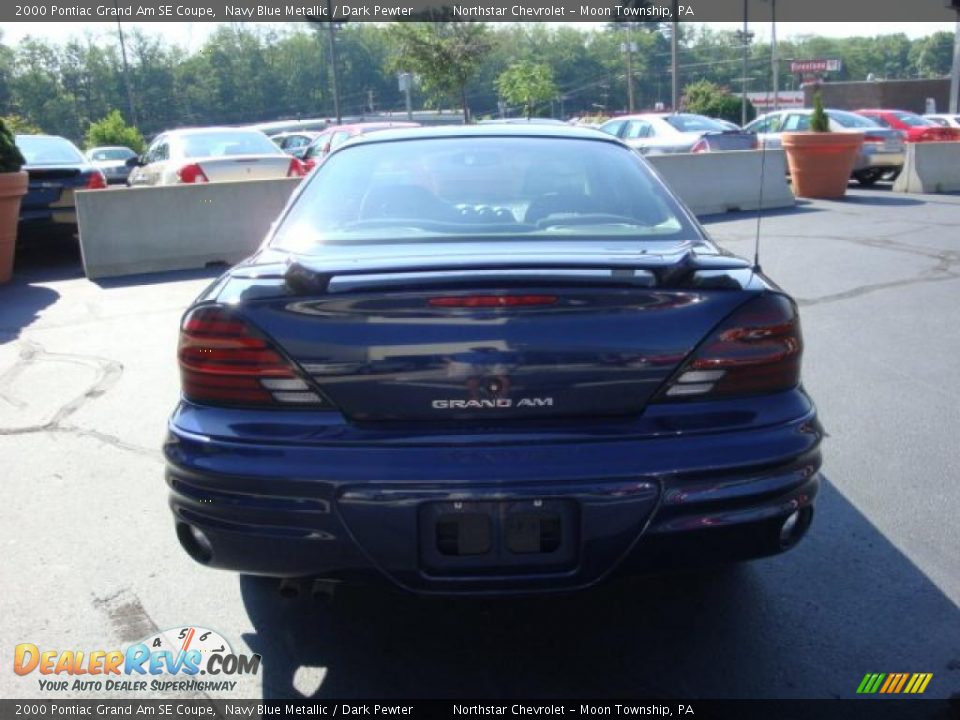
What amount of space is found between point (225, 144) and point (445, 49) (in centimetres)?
1901

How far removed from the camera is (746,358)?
2.48 meters

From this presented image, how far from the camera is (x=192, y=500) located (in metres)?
2.46

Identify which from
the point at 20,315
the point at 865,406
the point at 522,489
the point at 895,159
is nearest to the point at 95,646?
the point at 522,489

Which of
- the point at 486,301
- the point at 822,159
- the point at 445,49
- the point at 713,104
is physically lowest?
the point at 822,159

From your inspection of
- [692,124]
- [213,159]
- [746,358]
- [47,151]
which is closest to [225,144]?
[213,159]

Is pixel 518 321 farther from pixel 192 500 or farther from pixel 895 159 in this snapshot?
pixel 895 159

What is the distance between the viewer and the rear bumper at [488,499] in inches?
90.3

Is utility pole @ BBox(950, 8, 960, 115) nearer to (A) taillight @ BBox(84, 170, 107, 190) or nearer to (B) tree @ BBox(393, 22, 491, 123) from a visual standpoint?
(B) tree @ BBox(393, 22, 491, 123)

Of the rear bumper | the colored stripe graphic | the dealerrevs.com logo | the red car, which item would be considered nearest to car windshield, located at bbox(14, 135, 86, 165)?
the dealerrevs.com logo

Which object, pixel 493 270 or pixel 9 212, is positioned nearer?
pixel 493 270

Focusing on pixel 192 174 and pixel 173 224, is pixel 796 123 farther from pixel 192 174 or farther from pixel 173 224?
pixel 173 224

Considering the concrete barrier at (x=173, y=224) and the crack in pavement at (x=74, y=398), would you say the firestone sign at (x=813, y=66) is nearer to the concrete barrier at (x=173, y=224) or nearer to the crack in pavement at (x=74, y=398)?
the concrete barrier at (x=173, y=224)

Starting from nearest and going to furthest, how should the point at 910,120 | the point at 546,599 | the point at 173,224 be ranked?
the point at 546,599 → the point at 173,224 → the point at 910,120

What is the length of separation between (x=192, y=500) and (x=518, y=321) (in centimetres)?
101
